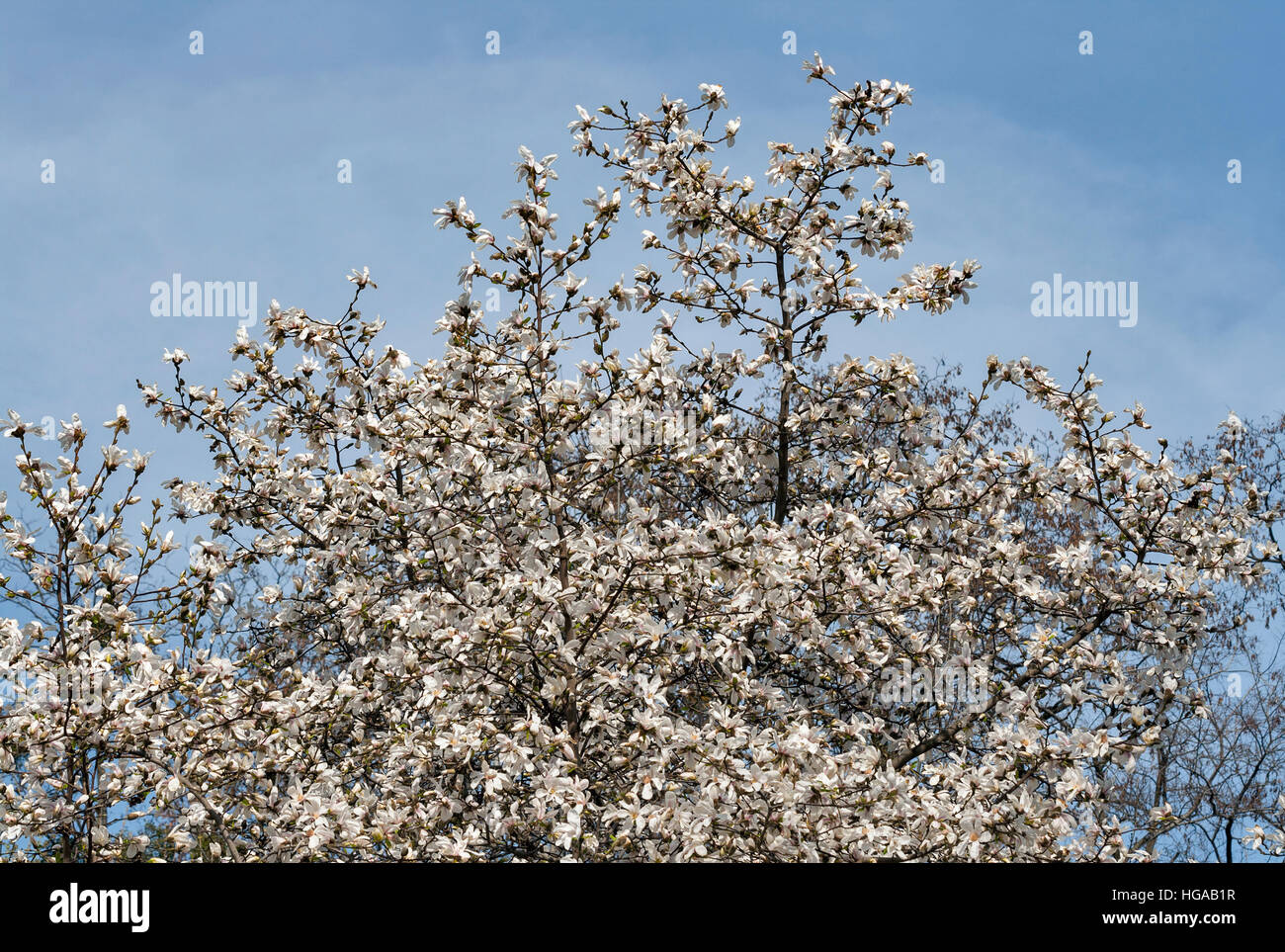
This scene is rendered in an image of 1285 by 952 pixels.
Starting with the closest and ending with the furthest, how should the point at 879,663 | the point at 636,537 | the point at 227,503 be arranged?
the point at 636,537
the point at 879,663
the point at 227,503

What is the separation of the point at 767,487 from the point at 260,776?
4702 mm

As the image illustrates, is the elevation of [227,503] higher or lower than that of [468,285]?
lower

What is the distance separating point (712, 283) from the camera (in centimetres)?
952

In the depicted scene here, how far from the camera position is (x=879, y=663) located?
8508 mm

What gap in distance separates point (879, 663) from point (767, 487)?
6.64 ft
